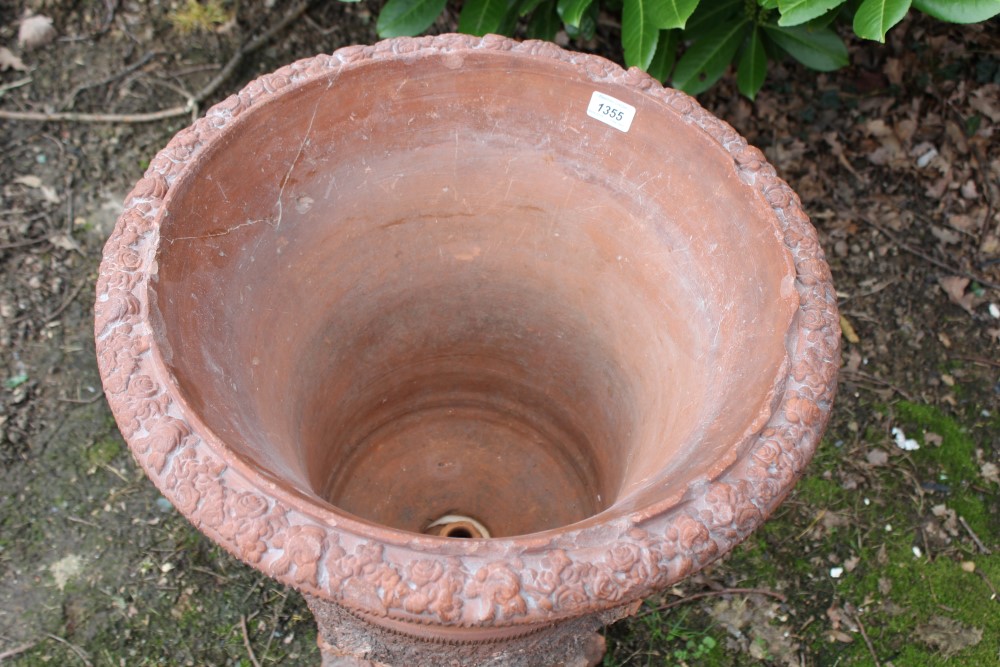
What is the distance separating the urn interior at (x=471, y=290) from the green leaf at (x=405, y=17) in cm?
99

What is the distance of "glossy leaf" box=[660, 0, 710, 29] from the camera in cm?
206

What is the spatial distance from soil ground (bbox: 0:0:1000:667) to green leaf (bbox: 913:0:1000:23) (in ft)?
3.90

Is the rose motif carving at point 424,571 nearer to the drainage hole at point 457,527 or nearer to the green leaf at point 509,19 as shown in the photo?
the drainage hole at point 457,527

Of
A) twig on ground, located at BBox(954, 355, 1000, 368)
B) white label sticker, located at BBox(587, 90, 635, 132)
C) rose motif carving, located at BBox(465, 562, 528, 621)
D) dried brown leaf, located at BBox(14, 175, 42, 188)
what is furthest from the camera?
dried brown leaf, located at BBox(14, 175, 42, 188)

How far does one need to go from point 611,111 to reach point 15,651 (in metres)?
2.17

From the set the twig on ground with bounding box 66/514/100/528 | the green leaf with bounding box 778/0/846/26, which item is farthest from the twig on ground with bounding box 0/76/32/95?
the green leaf with bounding box 778/0/846/26

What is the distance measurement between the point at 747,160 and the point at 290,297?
99cm

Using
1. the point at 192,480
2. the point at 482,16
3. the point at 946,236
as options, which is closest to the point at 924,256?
the point at 946,236

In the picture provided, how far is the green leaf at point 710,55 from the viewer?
2742 millimetres

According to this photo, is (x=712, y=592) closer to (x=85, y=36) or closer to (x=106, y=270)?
(x=106, y=270)

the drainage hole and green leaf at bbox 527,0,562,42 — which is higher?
green leaf at bbox 527,0,562,42

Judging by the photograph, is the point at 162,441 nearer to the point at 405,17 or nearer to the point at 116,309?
the point at 116,309

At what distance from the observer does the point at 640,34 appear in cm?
232

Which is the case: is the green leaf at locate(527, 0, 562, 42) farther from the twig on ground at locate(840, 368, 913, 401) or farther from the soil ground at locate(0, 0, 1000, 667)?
the twig on ground at locate(840, 368, 913, 401)
